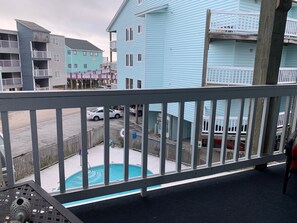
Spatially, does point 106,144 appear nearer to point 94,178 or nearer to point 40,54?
point 94,178

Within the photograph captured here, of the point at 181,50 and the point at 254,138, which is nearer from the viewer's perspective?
the point at 254,138

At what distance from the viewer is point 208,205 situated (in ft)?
5.45

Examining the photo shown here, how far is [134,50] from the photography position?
8.99 meters

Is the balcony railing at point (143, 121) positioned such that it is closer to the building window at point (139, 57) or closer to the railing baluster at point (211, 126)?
the railing baluster at point (211, 126)

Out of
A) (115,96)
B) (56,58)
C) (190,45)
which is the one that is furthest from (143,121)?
(190,45)

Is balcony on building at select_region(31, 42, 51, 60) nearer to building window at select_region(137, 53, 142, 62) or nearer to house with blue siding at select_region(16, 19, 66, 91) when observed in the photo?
house with blue siding at select_region(16, 19, 66, 91)

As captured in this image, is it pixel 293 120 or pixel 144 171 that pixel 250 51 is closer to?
pixel 293 120

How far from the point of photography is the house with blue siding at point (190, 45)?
6004 mm

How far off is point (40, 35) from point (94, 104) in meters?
1.37

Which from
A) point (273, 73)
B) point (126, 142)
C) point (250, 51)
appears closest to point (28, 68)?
point (126, 142)

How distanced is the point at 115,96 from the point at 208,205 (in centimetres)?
105

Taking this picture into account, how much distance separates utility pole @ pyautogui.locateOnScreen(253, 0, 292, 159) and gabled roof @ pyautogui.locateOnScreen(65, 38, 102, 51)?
196cm

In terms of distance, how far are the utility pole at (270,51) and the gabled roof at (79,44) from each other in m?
1.96

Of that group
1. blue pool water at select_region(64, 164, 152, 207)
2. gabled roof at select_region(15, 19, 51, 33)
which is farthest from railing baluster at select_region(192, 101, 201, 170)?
gabled roof at select_region(15, 19, 51, 33)
